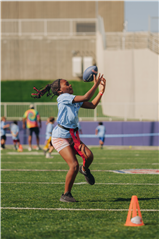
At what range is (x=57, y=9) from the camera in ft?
138

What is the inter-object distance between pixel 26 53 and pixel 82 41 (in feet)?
15.6

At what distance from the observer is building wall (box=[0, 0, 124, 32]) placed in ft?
133

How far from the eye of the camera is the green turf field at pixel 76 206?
15.5 feet

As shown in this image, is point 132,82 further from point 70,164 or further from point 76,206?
point 76,206

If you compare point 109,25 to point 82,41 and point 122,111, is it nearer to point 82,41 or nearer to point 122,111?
point 82,41

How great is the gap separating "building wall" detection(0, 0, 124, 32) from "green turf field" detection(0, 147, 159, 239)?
106 ft

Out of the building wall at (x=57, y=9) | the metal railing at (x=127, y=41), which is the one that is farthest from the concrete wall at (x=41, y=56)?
the building wall at (x=57, y=9)

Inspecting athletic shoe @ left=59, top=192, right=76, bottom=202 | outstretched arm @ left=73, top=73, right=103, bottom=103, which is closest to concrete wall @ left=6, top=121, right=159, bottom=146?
athletic shoe @ left=59, top=192, right=76, bottom=202

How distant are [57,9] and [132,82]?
696 inches

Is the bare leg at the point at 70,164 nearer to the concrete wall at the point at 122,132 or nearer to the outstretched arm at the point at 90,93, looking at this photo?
the outstretched arm at the point at 90,93

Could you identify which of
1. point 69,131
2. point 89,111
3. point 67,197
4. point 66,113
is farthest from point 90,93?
point 89,111

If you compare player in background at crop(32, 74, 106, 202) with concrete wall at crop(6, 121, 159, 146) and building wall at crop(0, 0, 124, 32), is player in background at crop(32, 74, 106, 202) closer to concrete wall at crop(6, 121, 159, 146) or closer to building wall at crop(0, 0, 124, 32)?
concrete wall at crop(6, 121, 159, 146)

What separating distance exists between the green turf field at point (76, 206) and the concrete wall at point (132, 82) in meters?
13.0

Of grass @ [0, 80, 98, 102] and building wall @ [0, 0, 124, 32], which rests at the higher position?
building wall @ [0, 0, 124, 32]
